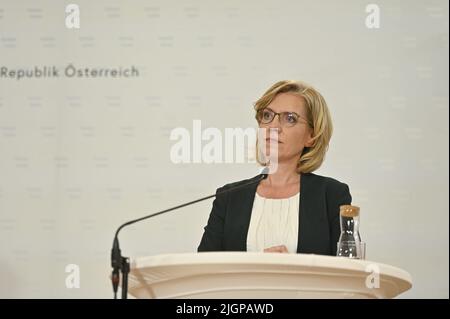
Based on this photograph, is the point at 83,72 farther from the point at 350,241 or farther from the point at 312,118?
the point at 350,241

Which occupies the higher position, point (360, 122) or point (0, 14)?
point (0, 14)

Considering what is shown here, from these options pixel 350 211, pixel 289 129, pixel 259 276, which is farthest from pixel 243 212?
pixel 259 276

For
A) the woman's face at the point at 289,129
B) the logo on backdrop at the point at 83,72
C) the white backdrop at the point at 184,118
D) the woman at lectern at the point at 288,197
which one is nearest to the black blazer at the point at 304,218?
the woman at lectern at the point at 288,197

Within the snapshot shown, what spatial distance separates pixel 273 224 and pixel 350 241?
0.43m

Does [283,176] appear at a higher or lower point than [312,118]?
lower

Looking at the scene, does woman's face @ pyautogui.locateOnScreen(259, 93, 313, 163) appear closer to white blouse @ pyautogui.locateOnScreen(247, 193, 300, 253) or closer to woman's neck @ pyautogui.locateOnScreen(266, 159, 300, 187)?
woman's neck @ pyautogui.locateOnScreen(266, 159, 300, 187)

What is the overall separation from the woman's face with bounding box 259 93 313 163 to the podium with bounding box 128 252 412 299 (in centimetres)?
111

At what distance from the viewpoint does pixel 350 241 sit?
2391mm

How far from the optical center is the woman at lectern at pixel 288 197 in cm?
273

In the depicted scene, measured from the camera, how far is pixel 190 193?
3.30 metres

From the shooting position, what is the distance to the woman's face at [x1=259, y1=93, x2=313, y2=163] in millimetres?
2906
